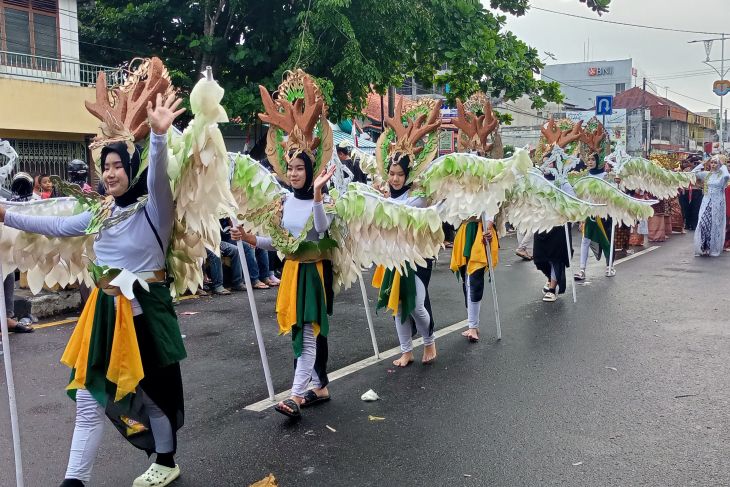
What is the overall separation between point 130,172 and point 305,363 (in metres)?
1.94

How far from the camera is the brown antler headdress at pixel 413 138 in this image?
5953 mm

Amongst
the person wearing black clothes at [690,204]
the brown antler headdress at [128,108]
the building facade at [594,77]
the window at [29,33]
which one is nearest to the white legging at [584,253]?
the brown antler headdress at [128,108]

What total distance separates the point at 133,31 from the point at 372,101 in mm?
10684

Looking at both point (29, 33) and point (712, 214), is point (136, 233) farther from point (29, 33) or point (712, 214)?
point (29, 33)

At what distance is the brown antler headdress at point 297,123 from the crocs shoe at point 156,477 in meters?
2.18

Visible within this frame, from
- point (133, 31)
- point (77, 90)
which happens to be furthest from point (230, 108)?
point (77, 90)

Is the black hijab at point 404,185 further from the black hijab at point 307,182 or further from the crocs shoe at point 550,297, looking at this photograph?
the crocs shoe at point 550,297

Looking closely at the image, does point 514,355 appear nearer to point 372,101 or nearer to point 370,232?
point 370,232

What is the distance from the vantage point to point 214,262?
9.84m

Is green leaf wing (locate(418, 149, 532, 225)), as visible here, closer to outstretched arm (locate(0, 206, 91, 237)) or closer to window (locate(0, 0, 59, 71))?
outstretched arm (locate(0, 206, 91, 237))

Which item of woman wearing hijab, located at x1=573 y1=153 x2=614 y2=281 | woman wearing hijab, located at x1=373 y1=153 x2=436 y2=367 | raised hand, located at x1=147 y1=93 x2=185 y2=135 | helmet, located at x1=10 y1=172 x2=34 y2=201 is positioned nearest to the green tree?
woman wearing hijab, located at x1=573 y1=153 x2=614 y2=281

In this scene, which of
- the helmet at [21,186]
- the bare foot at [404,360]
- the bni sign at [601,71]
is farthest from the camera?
the bni sign at [601,71]

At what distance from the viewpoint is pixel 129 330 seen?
347cm

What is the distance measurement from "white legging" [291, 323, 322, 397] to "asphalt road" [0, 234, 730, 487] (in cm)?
24
